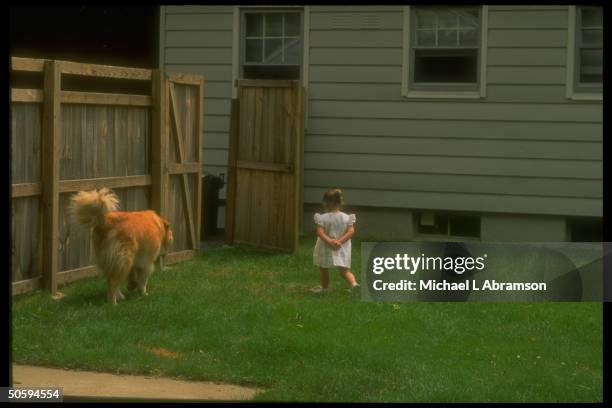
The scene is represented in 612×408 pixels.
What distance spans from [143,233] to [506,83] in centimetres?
562

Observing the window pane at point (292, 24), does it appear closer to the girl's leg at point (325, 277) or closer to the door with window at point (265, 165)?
the door with window at point (265, 165)

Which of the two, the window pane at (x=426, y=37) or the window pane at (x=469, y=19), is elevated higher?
the window pane at (x=469, y=19)

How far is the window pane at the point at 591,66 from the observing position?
12289mm

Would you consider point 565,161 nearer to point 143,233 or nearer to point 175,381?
point 143,233

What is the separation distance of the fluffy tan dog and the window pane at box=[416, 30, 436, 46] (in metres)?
5.18

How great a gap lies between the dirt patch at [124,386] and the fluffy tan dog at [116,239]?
72.6 inches

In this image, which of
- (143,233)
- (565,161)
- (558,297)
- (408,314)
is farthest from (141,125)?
(565,161)

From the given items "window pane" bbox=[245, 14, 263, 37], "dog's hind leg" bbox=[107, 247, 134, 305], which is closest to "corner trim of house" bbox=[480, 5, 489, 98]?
"window pane" bbox=[245, 14, 263, 37]

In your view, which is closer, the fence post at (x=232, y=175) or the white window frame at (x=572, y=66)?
the fence post at (x=232, y=175)

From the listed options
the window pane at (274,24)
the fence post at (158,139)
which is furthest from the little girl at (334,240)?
the window pane at (274,24)

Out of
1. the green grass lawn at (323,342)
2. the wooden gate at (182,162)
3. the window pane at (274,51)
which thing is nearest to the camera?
the green grass lawn at (323,342)

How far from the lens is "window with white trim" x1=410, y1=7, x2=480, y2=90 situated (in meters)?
12.7

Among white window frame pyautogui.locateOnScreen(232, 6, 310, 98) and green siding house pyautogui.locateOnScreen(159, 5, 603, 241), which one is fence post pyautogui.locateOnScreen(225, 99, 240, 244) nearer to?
white window frame pyautogui.locateOnScreen(232, 6, 310, 98)

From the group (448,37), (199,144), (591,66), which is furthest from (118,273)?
(591,66)
